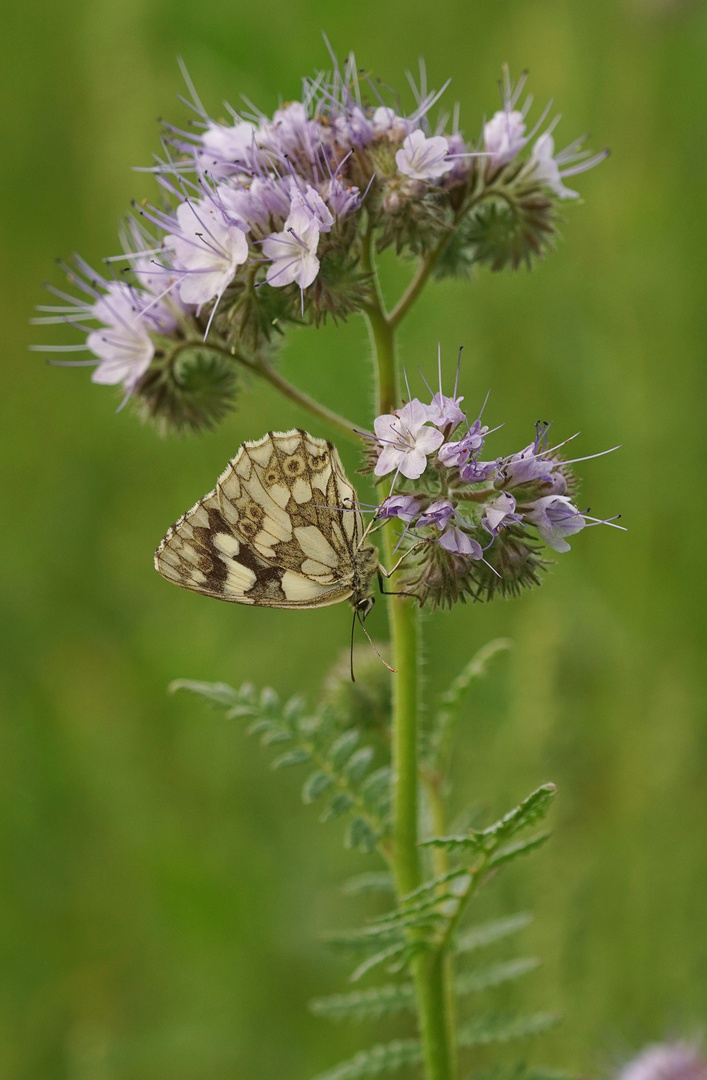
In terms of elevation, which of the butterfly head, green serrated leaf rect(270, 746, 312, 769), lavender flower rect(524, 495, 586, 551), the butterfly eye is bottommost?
green serrated leaf rect(270, 746, 312, 769)

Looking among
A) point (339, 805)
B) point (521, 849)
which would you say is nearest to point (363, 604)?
point (339, 805)

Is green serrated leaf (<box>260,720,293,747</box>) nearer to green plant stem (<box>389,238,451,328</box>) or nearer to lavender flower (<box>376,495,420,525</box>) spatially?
lavender flower (<box>376,495,420,525</box>)

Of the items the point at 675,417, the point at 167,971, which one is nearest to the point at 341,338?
the point at 675,417

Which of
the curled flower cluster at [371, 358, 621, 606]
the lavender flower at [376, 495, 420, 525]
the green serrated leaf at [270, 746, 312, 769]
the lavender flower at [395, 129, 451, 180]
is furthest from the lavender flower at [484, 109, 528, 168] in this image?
the green serrated leaf at [270, 746, 312, 769]

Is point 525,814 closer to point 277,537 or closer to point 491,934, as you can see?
point 491,934

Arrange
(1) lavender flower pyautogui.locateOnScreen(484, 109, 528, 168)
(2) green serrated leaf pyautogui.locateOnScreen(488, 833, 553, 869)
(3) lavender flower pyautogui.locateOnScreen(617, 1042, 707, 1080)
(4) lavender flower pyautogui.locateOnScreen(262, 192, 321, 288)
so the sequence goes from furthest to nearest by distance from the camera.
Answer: (3) lavender flower pyautogui.locateOnScreen(617, 1042, 707, 1080), (1) lavender flower pyautogui.locateOnScreen(484, 109, 528, 168), (4) lavender flower pyautogui.locateOnScreen(262, 192, 321, 288), (2) green serrated leaf pyautogui.locateOnScreen(488, 833, 553, 869)

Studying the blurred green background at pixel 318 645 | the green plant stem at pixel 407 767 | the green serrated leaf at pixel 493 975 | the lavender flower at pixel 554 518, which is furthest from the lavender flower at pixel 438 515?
the blurred green background at pixel 318 645

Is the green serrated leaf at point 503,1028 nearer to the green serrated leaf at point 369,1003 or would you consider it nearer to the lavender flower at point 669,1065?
the green serrated leaf at point 369,1003
